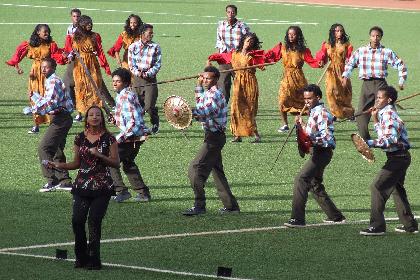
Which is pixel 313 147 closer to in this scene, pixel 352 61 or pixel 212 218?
pixel 212 218

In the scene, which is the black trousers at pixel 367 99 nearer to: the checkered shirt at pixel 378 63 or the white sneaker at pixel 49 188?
the checkered shirt at pixel 378 63

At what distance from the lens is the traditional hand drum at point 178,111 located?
758 inches

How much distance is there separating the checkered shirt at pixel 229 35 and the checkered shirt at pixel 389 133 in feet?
35.9

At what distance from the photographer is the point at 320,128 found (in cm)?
1814

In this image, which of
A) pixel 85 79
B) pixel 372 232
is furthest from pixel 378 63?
pixel 372 232

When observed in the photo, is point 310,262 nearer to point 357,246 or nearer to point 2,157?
point 357,246

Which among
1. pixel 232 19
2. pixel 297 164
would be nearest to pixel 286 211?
pixel 297 164

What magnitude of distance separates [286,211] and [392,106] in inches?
98.9

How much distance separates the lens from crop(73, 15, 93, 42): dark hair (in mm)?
28031

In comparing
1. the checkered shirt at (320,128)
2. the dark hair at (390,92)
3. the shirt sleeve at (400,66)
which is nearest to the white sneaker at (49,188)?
the checkered shirt at (320,128)

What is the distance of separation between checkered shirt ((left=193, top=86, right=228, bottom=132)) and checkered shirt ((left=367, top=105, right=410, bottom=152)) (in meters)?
2.20

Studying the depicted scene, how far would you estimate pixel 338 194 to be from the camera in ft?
68.8

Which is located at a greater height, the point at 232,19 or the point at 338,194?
the point at 232,19

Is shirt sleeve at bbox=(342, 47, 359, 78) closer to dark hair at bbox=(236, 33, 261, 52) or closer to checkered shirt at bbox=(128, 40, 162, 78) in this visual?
dark hair at bbox=(236, 33, 261, 52)
